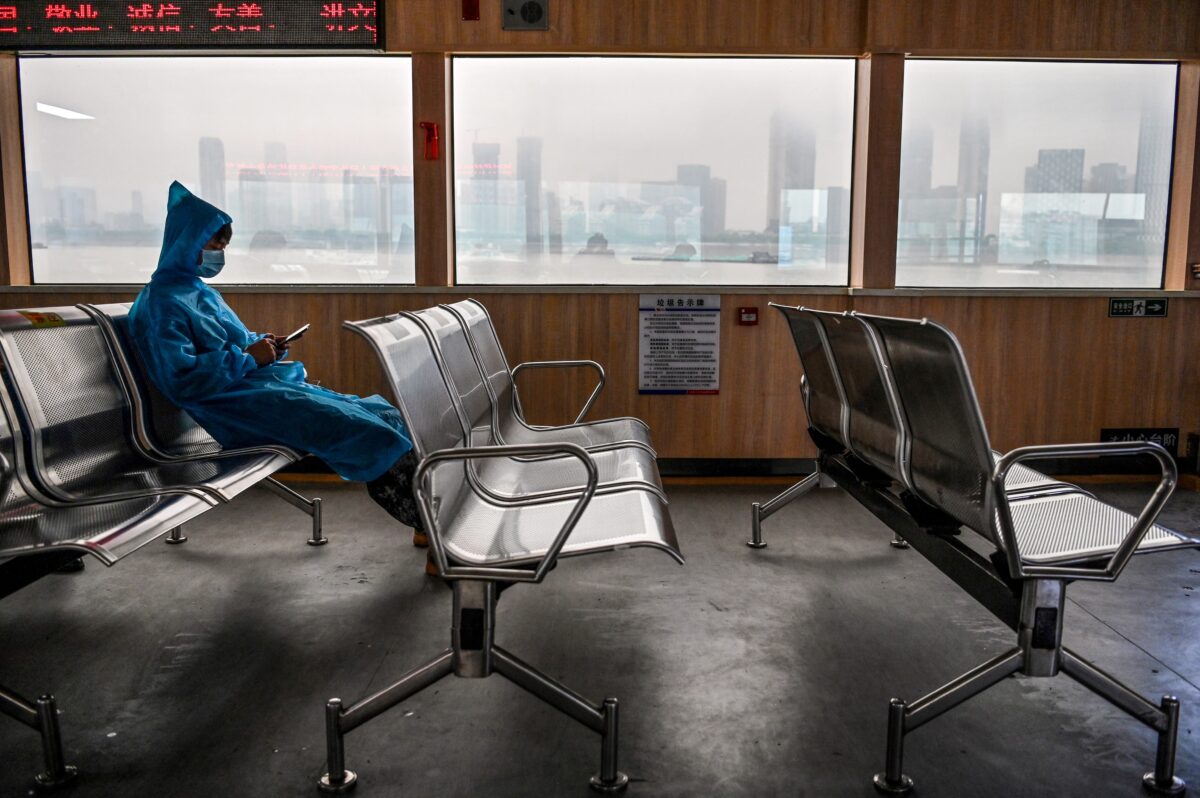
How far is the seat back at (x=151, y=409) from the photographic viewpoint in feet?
10.6

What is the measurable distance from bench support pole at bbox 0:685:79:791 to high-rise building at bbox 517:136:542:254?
348 cm

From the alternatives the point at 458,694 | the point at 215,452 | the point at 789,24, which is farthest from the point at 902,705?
the point at 789,24

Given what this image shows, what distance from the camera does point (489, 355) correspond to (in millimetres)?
3896

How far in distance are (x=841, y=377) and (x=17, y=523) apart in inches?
94.9

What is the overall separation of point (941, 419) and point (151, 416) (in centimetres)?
254

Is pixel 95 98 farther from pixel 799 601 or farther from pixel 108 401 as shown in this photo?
pixel 799 601

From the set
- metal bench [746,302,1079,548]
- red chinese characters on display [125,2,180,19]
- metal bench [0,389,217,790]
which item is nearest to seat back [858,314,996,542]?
metal bench [746,302,1079,548]

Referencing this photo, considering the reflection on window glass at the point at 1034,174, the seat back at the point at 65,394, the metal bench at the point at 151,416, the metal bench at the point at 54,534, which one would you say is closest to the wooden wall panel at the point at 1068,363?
the reflection on window glass at the point at 1034,174

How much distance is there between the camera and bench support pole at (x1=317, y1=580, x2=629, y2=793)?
212 cm

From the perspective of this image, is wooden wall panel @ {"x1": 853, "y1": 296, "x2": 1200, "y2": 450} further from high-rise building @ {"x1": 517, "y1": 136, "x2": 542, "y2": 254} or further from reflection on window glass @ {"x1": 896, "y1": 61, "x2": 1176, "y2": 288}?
high-rise building @ {"x1": 517, "y1": 136, "x2": 542, "y2": 254}

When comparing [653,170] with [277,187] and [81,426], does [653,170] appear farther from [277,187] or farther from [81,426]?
[81,426]

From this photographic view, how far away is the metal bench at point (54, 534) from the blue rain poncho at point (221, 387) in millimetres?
656

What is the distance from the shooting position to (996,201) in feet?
17.1

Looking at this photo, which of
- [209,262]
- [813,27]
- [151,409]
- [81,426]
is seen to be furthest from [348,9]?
[81,426]
